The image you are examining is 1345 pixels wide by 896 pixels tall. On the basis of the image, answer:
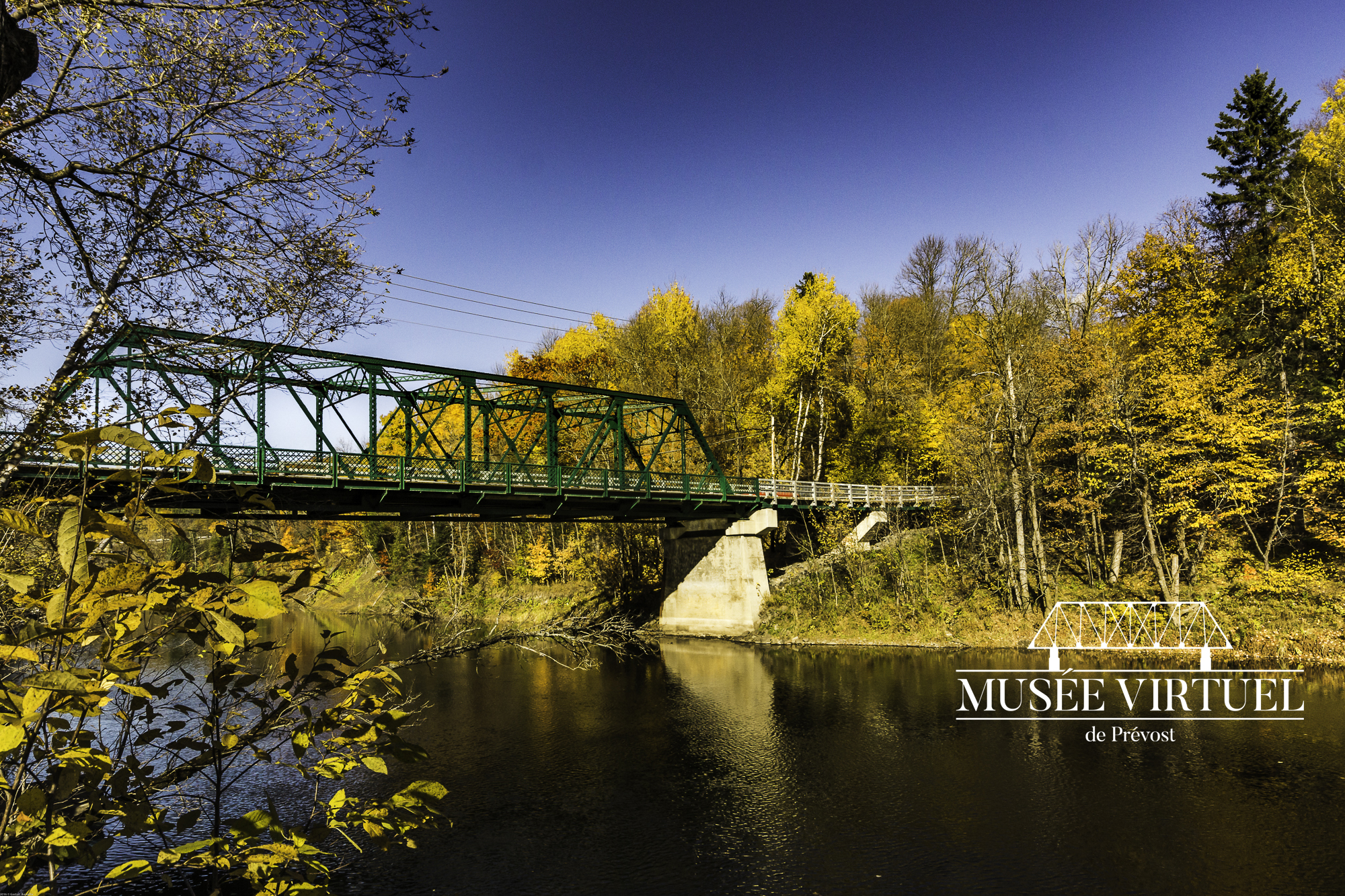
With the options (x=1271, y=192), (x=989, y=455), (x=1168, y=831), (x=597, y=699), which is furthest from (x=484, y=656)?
(x=1271, y=192)

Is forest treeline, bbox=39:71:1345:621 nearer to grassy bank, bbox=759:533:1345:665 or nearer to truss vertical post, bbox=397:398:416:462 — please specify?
grassy bank, bbox=759:533:1345:665

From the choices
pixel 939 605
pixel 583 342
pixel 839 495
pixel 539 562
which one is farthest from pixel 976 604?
pixel 583 342

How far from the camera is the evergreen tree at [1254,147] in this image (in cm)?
3353

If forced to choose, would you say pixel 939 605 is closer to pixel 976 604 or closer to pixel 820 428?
pixel 976 604

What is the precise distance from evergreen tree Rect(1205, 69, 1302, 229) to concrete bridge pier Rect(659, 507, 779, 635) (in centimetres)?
2572

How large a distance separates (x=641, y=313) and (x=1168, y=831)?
41.1 m

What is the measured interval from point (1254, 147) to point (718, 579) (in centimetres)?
3211

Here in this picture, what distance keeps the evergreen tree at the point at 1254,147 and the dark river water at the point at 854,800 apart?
2260cm

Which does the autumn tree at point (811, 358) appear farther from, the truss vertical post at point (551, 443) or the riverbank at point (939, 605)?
the truss vertical post at point (551, 443)

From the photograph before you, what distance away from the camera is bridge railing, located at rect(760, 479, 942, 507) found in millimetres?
37250

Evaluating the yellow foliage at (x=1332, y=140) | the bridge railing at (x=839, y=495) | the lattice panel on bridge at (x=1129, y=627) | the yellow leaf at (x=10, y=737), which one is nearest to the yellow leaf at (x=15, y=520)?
the yellow leaf at (x=10, y=737)

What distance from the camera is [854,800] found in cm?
1462

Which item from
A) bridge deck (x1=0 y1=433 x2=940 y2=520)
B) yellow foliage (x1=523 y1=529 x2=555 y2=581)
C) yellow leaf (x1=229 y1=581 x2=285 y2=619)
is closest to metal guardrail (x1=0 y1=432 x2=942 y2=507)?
bridge deck (x1=0 y1=433 x2=940 y2=520)

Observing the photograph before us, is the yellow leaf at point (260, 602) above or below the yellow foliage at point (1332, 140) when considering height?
below
